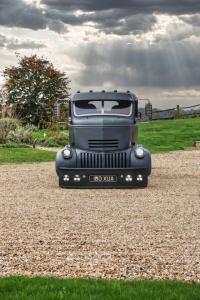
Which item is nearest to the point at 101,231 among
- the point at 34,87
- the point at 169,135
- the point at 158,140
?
the point at 158,140

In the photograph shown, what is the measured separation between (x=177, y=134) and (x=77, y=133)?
17.5 metres

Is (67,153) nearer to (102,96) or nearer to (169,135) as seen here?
(102,96)

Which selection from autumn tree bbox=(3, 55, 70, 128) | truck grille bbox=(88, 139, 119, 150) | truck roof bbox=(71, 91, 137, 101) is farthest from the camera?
autumn tree bbox=(3, 55, 70, 128)

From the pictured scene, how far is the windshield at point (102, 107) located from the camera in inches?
618

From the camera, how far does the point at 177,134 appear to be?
32281mm

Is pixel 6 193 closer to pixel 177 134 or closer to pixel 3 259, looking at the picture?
pixel 3 259

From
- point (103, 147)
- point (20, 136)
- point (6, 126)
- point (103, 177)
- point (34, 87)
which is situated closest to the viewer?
point (103, 177)

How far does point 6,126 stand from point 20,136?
3.04ft

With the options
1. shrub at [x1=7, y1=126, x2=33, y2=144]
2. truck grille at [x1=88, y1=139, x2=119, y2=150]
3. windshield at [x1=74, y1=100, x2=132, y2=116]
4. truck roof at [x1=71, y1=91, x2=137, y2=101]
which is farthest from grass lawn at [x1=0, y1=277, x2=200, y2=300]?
shrub at [x1=7, y1=126, x2=33, y2=144]

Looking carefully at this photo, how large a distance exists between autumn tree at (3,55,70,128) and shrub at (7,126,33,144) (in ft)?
41.3

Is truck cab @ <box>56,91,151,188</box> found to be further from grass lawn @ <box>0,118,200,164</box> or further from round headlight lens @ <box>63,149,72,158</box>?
grass lawn @ <box>0,118,200,164</box>

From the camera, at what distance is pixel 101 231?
9.15m

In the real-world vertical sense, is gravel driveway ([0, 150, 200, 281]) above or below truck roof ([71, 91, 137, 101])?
below

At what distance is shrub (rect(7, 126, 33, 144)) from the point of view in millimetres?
29047
